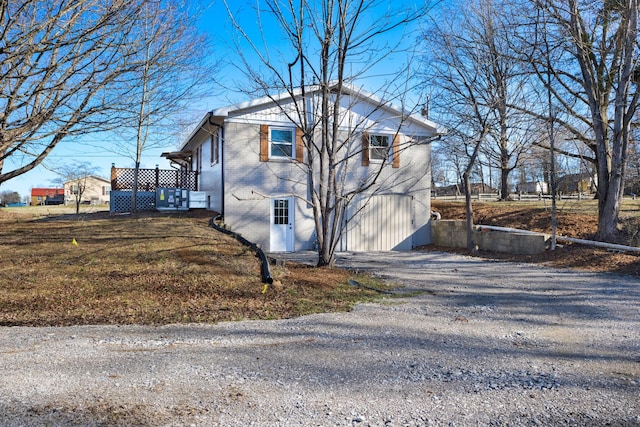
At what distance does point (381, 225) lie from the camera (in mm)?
15648

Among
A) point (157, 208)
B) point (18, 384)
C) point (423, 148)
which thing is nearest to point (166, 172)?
point (157, 208)

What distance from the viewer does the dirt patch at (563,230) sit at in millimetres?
10180

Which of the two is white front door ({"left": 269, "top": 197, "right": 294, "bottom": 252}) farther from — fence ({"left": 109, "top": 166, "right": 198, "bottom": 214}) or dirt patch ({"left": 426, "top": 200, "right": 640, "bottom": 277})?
fence ({"left": 109, "top": 166, "right": 198, "bottom": 214})

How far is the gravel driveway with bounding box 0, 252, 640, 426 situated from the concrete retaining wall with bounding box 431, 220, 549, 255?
6.18m

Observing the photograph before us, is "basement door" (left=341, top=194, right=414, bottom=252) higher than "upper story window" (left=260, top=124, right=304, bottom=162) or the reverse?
the reverse

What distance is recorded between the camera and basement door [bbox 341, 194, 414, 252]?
1538 cm

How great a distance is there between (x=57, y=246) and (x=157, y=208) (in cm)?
912

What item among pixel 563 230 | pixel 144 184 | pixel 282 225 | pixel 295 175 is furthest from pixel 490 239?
pixel 144 184

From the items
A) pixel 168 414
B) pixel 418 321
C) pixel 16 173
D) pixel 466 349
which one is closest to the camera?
pixel 168 414

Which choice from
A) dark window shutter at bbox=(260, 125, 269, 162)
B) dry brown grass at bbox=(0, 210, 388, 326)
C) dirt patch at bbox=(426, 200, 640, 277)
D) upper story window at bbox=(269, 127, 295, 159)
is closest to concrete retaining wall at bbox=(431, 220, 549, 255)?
dirt patch at bbox=(426, 200, 640, 277)

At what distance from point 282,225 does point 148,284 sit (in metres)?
7.89

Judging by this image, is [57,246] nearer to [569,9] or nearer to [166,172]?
[166,172]

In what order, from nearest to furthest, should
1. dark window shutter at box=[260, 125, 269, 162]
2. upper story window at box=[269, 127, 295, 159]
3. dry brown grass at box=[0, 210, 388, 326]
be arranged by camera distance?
1. dry brown grass at box=[0, 210, 388, 326]
2. dark window shutter at box=[260, 125, 269, 162]
3. upper story window at box=[269, 127, 295, 159]

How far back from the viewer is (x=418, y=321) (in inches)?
225
